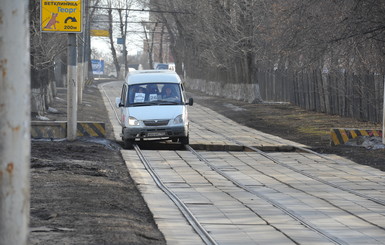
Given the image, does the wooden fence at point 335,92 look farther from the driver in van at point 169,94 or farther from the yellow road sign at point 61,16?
the yellow road sign at point 61,16

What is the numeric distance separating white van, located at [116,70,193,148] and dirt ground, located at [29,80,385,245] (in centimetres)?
73

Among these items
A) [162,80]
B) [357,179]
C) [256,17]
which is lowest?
[357,179]

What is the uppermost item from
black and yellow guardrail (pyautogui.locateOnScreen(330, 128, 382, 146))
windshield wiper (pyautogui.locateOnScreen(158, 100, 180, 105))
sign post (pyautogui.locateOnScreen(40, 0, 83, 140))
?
sign post (pyautogui.locateOnScreen(40, 0, 83, 140))

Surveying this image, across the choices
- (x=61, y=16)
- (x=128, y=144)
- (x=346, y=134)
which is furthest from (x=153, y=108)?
(x=346, y=134)

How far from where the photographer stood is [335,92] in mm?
34125

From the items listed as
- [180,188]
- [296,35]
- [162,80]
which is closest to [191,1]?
[296,35]

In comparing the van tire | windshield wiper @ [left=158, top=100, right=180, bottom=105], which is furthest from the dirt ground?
windshield wiper @ [left=158, top=100, right=180, bottom=105]

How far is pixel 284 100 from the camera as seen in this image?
46875 millimetres

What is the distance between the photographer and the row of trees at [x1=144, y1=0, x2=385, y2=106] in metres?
24.1

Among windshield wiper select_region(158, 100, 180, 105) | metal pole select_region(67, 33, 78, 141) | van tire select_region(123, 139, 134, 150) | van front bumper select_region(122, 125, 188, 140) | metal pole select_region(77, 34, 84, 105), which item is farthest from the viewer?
metal pole select_region(77, 34, 84, 105)

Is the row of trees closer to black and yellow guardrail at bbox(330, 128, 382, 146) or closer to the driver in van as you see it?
black and yellow guardrail at bbox(330, 128, 382, 146)

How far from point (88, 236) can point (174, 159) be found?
30.5 ft

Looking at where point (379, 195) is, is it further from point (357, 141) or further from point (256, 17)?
point (256, 17)

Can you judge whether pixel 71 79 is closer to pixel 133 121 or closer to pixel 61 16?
pixel 61 16
